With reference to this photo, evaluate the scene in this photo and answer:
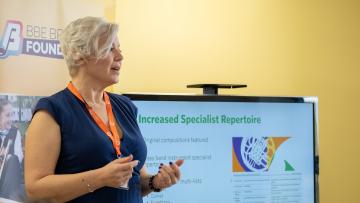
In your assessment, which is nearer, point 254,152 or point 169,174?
point 169,174

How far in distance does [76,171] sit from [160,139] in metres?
1.08

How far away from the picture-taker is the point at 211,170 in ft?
9.21

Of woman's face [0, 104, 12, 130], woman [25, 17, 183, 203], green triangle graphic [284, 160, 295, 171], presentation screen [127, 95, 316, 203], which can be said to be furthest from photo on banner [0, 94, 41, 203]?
green triangle graphic [284, 160, 295, 171]

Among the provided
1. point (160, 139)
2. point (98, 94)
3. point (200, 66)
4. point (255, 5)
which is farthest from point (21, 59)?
point (255, 5)

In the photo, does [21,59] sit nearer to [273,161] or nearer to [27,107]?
[27,107]

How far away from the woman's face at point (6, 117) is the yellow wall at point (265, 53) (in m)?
0.98

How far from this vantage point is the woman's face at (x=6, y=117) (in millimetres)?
1969

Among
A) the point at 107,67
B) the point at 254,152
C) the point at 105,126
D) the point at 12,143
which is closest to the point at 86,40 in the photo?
the point at 107,67

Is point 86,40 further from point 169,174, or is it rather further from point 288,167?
point 288,167

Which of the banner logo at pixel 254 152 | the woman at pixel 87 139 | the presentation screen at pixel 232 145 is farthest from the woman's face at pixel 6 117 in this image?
the banner logo at pixel 254 152

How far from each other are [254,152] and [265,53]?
0.79 metres

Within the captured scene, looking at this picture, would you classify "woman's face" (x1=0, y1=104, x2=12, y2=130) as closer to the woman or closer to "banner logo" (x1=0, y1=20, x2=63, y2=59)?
"banner logo" (x1=0, y1=20, x2=63, y2=59)

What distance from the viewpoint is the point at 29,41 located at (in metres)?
2.09

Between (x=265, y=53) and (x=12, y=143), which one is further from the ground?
(x=265, y=53)
